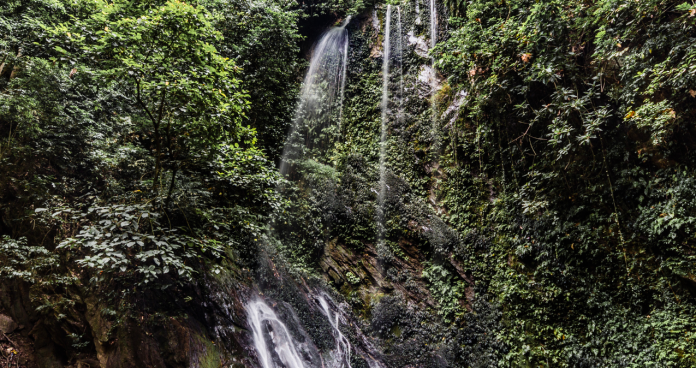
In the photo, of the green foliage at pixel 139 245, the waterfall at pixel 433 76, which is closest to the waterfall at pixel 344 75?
the waterfall at pixel 433 76

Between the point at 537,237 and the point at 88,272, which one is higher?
the point at 537,237

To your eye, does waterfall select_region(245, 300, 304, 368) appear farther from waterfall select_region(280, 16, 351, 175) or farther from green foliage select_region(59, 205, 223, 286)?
waterfall select_region(280, 16, 351, 175)

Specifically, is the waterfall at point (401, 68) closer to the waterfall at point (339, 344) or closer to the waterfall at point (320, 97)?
the waterfall at point (320, 97)

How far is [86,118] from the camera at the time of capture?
4.93 meters

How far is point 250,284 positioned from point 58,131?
440 centimetres

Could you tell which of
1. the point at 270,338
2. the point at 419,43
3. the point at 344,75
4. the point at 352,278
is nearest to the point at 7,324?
the point at 270,338

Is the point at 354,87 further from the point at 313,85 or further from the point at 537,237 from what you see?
the point at 537,237

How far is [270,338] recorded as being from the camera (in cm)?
608

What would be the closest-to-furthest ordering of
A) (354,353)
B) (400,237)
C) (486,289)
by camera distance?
(486,289) < (354,353) < (400,237)

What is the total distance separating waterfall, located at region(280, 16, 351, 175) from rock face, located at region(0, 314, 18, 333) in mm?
6435

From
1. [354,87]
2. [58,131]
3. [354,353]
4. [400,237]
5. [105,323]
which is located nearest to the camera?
[105,323]

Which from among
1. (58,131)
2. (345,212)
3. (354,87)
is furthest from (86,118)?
(354,87)

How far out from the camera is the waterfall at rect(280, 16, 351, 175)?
971cm

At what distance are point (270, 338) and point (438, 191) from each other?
4.94 meters
